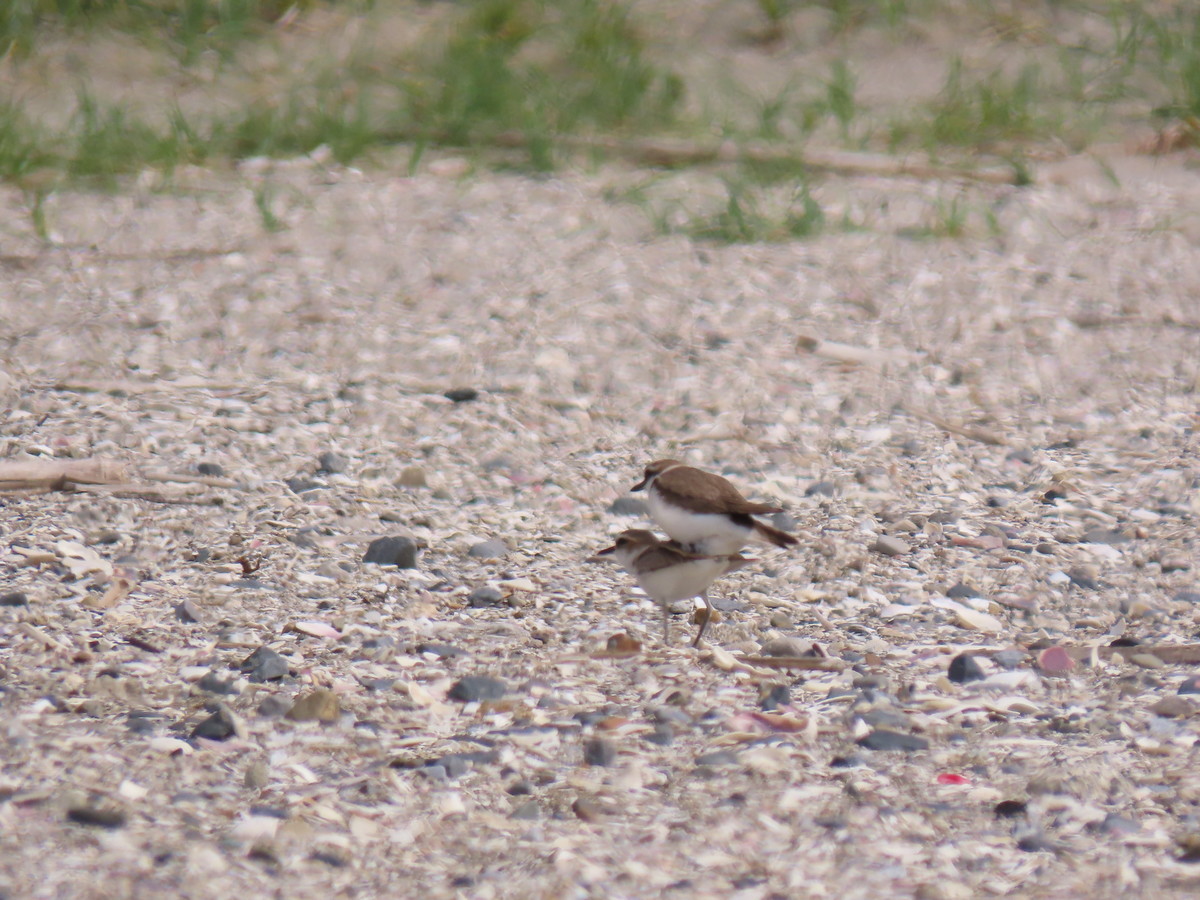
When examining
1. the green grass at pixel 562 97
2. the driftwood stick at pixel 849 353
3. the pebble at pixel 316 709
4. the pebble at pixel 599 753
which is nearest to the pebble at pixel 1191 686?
the pebble at pixel 599 753

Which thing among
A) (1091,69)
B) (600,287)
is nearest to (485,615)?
(600,287)

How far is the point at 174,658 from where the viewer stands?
3090mm

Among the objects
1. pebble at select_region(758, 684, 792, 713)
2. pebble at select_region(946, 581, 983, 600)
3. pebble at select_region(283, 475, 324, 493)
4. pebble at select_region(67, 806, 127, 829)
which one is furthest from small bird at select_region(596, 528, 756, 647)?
pebble at select_region(67, 806, 127, 829)

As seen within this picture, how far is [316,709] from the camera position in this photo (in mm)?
2875

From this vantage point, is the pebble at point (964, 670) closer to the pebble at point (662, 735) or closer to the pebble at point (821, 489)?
the pebble at point (662, 735)

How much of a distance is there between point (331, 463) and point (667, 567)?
1.48 meters

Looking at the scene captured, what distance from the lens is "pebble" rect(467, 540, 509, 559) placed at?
150 inches

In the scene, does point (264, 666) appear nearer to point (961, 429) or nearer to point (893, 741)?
point (893, 741)

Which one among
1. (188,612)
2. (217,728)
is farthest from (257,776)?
(188,612)

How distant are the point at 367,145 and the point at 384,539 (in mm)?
3817

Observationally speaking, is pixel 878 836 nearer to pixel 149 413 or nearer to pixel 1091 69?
pixel 149 413

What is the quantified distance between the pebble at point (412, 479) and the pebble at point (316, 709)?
4.63 ft

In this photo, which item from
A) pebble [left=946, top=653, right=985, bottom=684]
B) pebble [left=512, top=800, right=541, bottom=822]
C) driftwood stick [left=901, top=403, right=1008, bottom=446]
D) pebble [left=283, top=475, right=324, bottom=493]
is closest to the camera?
pebble [left=512, top=800, right=541, bottom=822]

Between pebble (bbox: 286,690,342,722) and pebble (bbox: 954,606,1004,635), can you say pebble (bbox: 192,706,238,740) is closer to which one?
pebble (bbox: 286,690,342,722)
